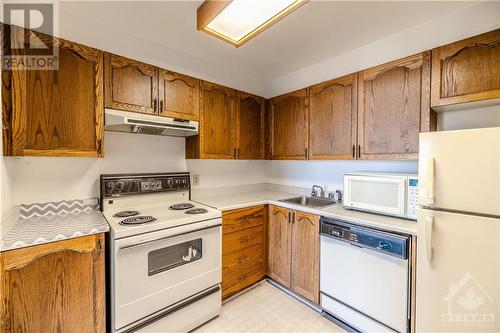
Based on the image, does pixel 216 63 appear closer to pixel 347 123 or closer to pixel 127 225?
pixel 347 123

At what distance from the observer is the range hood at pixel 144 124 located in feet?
5.52

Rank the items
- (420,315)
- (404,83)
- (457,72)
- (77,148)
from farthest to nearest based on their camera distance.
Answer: (404,83) < (77,148) < (457,72) < (420,315)

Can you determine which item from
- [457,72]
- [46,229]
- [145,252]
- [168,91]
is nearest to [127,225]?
[145,252]

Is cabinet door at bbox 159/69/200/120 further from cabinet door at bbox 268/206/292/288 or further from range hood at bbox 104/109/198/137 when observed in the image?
cabinet door at bbox 268/206/292/288

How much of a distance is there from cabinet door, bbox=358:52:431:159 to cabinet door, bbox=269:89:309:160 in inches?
24.1

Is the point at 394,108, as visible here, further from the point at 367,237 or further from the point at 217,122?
the point at 217,122

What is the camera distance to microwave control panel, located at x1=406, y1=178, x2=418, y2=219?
1.55m

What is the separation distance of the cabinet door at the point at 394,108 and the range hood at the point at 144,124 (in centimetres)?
161

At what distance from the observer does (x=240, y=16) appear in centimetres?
140

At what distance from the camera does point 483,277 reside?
1160 mm

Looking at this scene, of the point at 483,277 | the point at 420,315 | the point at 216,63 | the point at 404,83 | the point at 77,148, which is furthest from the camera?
the point at 216,63

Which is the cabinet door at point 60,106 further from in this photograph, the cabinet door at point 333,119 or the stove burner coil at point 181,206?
the cabinet door at point 333,119

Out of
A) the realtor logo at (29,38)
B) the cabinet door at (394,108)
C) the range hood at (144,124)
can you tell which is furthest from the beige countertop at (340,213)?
the realtor logo at (29,38)

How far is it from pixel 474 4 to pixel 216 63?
2283mm
